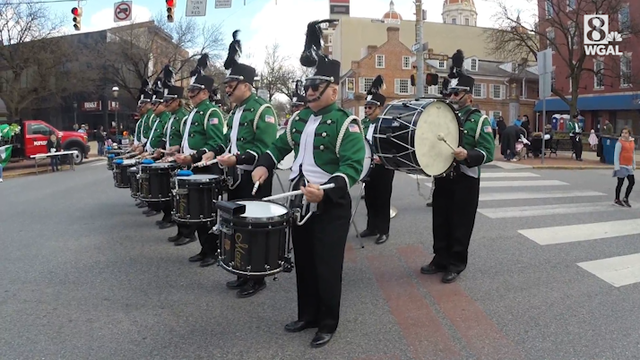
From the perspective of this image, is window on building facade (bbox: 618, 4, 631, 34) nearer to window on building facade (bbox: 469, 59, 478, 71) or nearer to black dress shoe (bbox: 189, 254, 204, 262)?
window on building facade (bbox: 469, 59, 478, 71)

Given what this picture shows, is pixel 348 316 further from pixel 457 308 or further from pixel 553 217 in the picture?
pixel 553 217

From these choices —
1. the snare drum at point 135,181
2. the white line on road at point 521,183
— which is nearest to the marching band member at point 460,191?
the snare drum at point 135,181

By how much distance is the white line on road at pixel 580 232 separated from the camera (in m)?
7.24

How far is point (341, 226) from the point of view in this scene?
3930mm

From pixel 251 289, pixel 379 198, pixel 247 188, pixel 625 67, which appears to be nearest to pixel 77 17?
pixel 379 198

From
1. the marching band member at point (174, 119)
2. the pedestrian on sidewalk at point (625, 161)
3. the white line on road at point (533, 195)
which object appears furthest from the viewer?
the white line on road at point (533, 195)

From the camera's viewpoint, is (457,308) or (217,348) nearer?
(217,348)

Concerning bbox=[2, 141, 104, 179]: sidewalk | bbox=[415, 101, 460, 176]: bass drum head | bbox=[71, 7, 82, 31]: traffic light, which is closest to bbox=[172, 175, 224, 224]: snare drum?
bbox=[415, 101, 460, 176]: bass drum head

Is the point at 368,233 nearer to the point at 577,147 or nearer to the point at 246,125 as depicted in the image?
the point at 246,125

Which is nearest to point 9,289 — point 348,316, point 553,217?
point 348,316

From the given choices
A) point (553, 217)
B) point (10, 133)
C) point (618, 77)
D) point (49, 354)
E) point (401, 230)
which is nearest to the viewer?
point (49, 354)

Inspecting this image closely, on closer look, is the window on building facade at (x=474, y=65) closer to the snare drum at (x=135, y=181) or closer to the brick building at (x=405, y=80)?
the brick building at (x=405, y=80)

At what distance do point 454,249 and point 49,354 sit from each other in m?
3.82

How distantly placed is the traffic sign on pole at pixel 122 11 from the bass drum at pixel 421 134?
50.4ft
